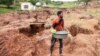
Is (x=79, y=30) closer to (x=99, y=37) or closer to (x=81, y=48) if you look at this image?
(x=99, y=37)

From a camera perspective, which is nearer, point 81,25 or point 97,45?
point 97,45

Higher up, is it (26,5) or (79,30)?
(79,30)

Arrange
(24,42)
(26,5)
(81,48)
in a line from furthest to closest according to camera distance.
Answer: (26,5)
(24,42)
(81,48)

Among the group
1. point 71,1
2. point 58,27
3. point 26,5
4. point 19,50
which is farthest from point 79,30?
point 71,1

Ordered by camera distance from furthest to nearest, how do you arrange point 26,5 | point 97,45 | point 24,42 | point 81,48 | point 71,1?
point 71,1 < point 26,5 < point 24,42 < point 97,45 < point 81,48

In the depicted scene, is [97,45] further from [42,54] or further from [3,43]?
[3,43]

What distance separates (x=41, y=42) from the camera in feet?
47.4

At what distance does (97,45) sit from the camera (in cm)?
1405

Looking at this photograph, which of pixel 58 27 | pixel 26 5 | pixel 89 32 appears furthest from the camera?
pixel 26 5

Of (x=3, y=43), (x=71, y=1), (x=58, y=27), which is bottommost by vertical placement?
(x=71, y=1)

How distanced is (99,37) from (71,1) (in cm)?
9211

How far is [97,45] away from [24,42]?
407 centimetres

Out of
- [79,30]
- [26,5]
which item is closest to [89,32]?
[79,30]

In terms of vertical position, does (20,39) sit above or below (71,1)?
above
